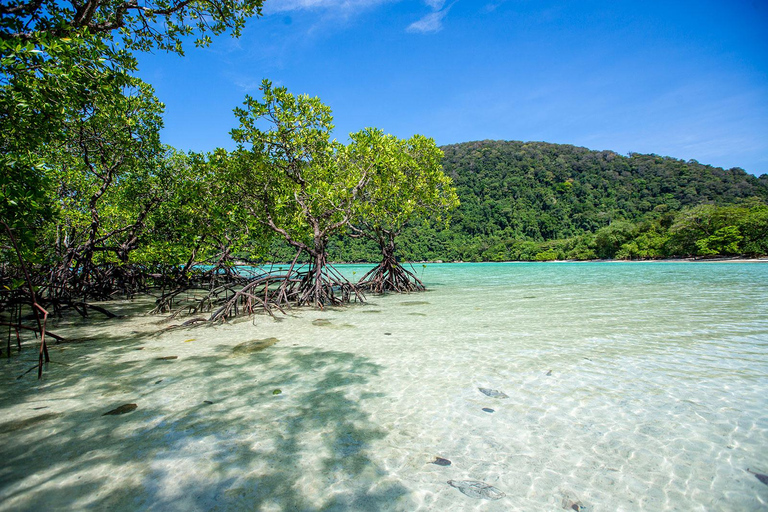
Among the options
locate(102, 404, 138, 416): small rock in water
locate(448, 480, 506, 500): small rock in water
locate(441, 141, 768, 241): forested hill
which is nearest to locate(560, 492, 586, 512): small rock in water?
locate(448, 480, 506, 500): small rock in water

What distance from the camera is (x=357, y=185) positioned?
41.1ft

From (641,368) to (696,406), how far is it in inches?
49.2

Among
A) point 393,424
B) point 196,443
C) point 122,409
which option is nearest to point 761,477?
point 393,424

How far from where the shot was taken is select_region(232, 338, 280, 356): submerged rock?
586 cm

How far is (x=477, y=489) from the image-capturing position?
2.36 metres

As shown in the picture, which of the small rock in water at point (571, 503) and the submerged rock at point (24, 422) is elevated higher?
Result: the submerged rock at point (24, 422)

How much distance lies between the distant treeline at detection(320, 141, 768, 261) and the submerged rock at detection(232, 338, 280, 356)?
6654 cm

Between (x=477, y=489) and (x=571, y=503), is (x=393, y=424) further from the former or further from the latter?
(x=571, y=503)

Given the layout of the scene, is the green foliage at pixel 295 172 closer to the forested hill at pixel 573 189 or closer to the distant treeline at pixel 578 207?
the distant treeline at pixel 578 207

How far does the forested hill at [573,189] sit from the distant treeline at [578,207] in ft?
1.01

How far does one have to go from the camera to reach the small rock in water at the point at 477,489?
2.30 m

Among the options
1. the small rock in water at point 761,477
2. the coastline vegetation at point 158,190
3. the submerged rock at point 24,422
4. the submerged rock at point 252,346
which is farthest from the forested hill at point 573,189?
the submerged rock at point 24,422

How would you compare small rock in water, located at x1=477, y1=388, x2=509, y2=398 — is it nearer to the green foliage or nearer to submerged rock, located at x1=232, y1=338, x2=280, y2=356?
submerged rock, located at x1=232, y1=338, x2=280, y2=356

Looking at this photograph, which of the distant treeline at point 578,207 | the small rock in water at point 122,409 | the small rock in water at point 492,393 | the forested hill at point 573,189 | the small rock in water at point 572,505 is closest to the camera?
the small rock in water at point 572,505
